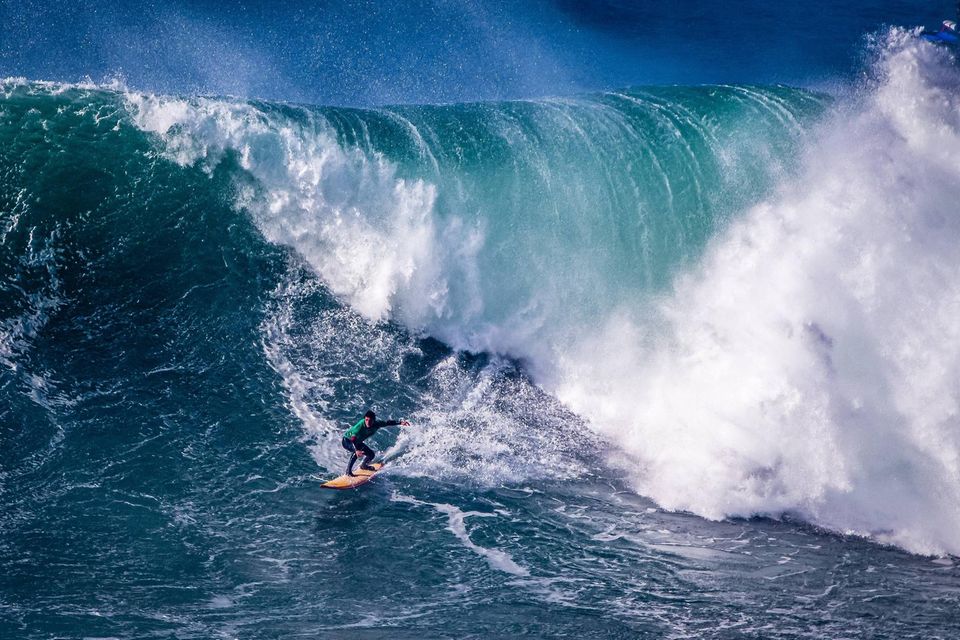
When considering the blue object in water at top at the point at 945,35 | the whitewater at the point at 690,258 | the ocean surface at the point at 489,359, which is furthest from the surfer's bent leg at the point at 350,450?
the blue object in water at top at the point at 945,35

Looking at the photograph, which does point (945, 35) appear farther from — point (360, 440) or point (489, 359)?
point (360, 440)

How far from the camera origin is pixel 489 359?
13633 mm

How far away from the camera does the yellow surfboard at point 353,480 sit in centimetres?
1049

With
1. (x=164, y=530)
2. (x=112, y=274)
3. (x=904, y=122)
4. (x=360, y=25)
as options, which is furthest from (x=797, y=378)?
(x=360, y=25)

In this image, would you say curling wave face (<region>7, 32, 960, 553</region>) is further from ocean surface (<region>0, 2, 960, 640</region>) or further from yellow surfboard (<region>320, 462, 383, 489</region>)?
yellow surfboard (<region>320, 462, 383, 489</region>)

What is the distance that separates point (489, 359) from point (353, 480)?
376cm

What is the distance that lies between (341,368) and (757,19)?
16439mm

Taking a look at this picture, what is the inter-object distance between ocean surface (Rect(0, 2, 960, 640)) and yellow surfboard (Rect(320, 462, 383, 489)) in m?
0.17

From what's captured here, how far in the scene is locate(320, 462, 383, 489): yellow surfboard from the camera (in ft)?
34.4

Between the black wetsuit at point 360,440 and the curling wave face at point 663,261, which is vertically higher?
the curling wave face at point 663,261

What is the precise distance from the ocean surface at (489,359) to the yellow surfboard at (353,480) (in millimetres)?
172

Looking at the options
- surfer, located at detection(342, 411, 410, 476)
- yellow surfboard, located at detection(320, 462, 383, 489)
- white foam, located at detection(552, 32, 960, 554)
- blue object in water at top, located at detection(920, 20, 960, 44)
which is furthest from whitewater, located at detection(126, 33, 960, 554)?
yellow surfboard, located at detection(320, 462, 383, 489)

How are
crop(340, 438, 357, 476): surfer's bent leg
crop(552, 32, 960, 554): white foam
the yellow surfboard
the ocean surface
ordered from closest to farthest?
the ocean surface → the yellow surfboard → crop(340, 438, 357, 476): surfer's bent leg → crop(552, 32, 960, 554): white foam

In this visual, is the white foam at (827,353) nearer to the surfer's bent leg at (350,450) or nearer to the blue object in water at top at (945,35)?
the blue object in water at top at (945,35)
